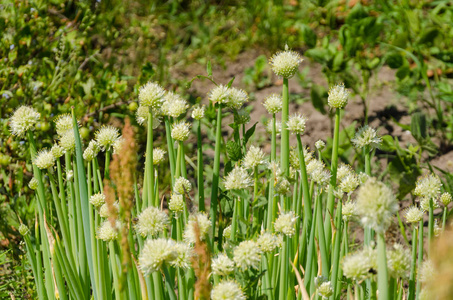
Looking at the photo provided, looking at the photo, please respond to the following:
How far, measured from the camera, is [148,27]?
4250 millimetres

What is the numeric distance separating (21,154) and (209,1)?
3006 mm

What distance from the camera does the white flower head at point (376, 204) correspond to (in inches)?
41.3

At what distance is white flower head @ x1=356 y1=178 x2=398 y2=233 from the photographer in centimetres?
105

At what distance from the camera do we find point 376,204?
105 cm

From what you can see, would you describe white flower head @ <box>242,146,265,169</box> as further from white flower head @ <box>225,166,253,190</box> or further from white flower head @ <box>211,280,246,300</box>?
white flower head @ <box>211,280,246,300</box>

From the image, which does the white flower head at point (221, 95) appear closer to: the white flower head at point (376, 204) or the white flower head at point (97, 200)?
the white flower head at point (97, 200)

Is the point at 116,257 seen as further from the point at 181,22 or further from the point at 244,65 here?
the point at 181,22

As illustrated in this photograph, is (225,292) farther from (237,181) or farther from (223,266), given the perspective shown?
(237,181)

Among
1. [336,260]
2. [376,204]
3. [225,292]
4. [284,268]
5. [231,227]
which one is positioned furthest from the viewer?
[231,227]

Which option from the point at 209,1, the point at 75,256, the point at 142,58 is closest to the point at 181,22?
the point at 209,1

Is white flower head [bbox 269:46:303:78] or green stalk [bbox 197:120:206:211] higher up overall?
white flower head [bbox 269:46:303:78]

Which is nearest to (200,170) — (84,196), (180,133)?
(180,133)

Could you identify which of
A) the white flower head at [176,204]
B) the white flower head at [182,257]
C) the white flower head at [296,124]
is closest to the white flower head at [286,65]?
the white flower head at [296,124]

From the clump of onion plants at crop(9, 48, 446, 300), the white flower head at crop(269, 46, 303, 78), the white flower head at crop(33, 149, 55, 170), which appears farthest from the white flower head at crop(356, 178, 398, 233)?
the white flower head at crop(33, 149, 55, 170)
